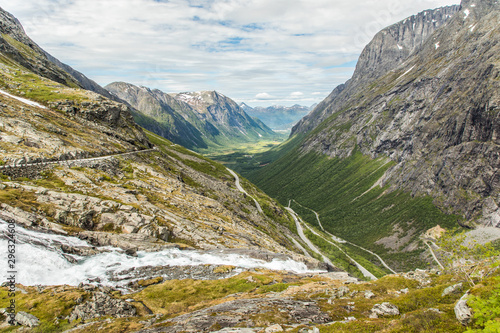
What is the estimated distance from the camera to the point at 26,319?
2267 cm

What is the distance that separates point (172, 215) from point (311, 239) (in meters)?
88.6

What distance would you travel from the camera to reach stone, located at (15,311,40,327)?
22.7 m

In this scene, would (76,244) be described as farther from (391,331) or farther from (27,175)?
(391,331)

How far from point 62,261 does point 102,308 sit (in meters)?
13.1

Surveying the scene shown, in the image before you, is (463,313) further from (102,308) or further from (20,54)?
(20,54)

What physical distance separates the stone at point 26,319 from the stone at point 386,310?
32.3 meters

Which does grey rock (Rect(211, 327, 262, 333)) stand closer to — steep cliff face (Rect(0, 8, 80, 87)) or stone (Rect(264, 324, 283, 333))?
stone (Rect(264, 324, 283, 333))

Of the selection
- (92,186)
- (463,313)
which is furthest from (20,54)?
(463,313)

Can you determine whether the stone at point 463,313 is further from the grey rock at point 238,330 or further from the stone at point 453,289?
the grey rock at point 238,330

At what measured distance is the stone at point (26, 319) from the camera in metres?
22.7

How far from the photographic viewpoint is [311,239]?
129 metres

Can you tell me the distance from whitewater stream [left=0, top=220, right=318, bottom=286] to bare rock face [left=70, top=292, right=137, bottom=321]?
24.0 ft

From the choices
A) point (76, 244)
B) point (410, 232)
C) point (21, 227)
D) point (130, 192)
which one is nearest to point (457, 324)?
point (76, 244)

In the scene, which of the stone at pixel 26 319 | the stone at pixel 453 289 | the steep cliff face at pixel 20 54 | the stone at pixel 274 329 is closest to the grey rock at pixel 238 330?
the stone at pixel 274 329
